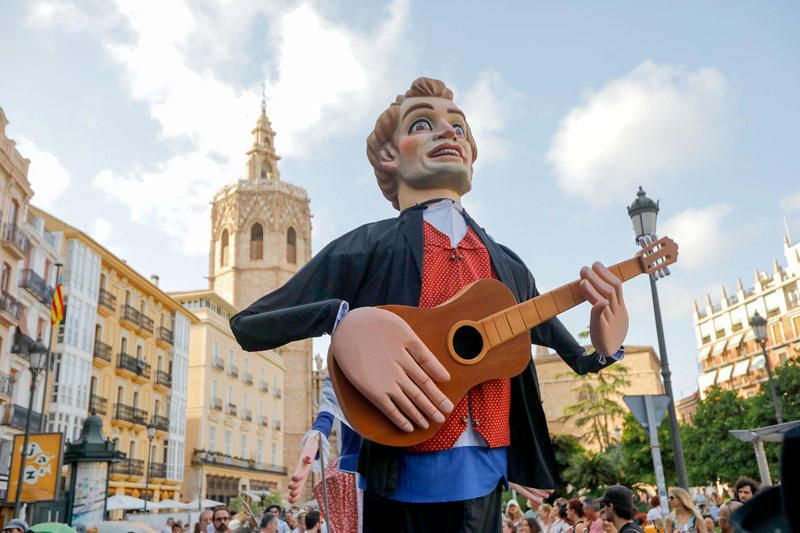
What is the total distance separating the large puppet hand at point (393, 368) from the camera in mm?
2521

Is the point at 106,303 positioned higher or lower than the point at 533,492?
higher

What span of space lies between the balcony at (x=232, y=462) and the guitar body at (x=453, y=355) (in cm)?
4360

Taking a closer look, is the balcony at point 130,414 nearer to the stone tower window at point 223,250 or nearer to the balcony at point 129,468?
the balcony at point 129,468

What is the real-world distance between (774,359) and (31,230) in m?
60.7

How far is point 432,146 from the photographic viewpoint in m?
3.49

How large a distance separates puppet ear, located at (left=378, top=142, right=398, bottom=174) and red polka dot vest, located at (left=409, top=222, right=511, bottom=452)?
488 mm

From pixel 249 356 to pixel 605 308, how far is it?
5141 cm

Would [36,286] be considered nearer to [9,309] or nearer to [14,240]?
[9,309]

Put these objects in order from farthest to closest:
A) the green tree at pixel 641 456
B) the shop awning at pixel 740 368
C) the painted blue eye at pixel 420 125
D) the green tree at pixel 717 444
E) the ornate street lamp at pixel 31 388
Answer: the shop awning at pixel 740 368 → the green tree at pixel 641 456 → the green tree at pixel 717 444 → the ornate street lamp at pixel 31 388 → the painted blue eye at pixel 420 125

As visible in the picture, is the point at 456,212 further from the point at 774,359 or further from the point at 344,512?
the point at 774,359

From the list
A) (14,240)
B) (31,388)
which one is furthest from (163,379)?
(31,388)

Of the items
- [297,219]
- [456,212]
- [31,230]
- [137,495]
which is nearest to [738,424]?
[137,495]

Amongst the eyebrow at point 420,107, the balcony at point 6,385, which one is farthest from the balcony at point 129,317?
the eyebrow at point 420,107

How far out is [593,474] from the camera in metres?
27.1
